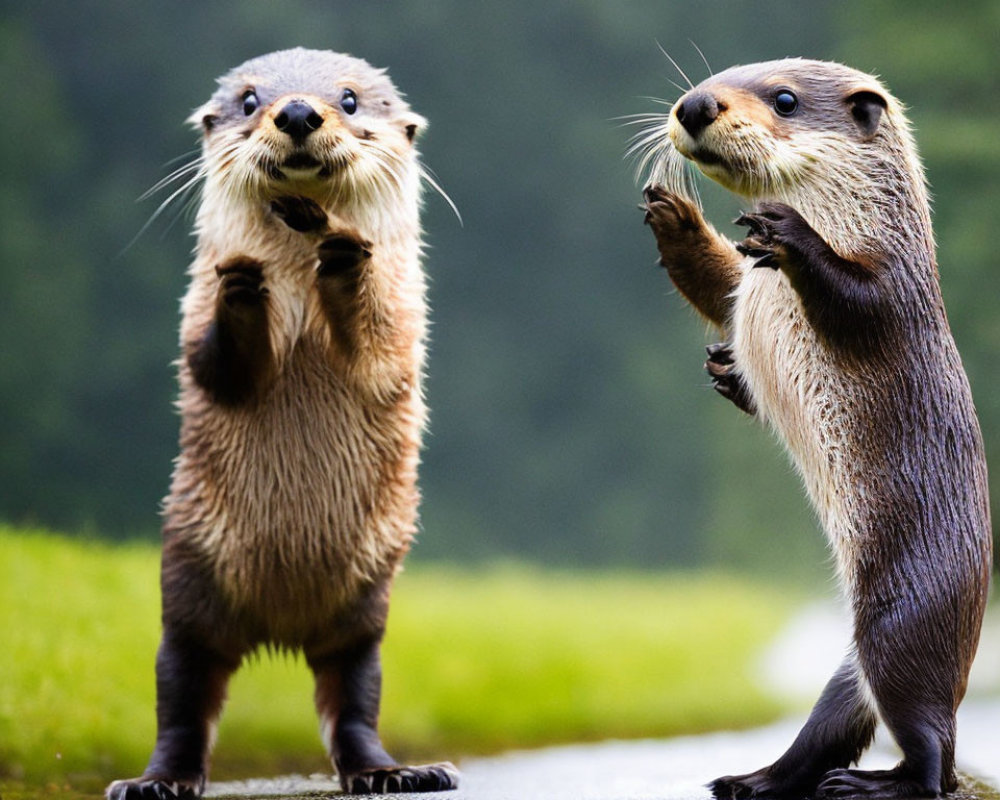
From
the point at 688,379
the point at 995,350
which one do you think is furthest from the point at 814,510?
the point at 688,379

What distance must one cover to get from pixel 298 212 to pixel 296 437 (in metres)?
0.64

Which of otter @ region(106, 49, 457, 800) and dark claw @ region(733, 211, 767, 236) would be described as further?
otter @ region(106, 49, 457, 800)

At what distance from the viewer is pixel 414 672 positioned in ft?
20.8

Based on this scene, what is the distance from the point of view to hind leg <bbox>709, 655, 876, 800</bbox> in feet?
9.91

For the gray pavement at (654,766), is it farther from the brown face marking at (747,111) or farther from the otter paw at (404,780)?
the brown face marking at (747,111)

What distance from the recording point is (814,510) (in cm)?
318

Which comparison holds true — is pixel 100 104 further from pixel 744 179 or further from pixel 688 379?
pixel 744 179

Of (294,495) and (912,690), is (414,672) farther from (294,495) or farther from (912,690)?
(912,690)

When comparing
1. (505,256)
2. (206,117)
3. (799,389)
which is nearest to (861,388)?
(799,389)

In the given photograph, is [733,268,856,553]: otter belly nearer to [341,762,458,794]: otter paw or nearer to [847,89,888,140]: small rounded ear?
[847,89,888,140]: small rounded ear

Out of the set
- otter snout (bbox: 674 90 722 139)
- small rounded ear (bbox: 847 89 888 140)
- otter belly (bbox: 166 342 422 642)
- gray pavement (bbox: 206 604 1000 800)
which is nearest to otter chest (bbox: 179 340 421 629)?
otter belly (bbox: 166 342 422 642)

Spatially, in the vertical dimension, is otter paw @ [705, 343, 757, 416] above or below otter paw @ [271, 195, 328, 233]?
below

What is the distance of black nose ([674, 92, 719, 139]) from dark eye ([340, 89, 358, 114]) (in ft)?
3.27

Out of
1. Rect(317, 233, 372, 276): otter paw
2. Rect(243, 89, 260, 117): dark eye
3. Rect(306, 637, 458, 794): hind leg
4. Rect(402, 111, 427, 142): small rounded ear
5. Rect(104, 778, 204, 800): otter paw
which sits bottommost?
Rect(104, 778, 204, 800): otter paw
